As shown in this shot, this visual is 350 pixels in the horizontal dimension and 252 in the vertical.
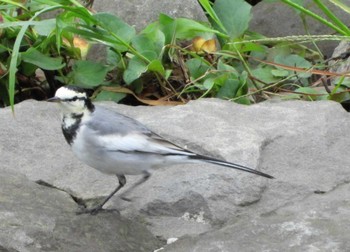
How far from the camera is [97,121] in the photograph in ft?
12.3

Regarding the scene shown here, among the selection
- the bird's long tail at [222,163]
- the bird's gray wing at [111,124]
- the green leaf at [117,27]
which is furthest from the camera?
the green leaf at [117,27]

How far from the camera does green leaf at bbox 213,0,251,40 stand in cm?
556

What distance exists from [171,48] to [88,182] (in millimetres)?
1441

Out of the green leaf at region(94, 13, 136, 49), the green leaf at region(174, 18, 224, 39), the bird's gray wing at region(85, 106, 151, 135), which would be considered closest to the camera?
the bird's gray wing at region(85, 106, 151, 135)

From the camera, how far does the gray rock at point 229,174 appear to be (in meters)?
3.41

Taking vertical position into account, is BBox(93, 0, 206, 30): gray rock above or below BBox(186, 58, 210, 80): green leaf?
above

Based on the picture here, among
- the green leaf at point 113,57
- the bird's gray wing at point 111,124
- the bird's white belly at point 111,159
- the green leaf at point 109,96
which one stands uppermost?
the bird's gray wing at point 111,124

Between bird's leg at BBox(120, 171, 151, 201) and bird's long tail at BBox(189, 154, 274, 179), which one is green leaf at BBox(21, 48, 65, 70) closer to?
bird's leg at BBox(120, 171, 151, 201)

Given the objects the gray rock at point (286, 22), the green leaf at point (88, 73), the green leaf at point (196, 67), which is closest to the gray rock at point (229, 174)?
the green leaf at point (88, 73)

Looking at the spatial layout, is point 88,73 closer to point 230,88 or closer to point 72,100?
point 230,88

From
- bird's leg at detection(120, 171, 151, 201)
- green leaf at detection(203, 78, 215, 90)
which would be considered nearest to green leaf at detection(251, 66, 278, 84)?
Result: green leaf at detection(203, 78, 215, 90)

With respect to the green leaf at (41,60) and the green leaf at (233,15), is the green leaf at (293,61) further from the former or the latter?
the green leaf at (41,60)

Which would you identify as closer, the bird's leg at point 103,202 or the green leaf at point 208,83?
the bird's leg at point 103,202

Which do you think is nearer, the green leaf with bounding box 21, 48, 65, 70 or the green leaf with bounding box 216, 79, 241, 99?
the green leaf with bounding box 21, 48, 65, 70
